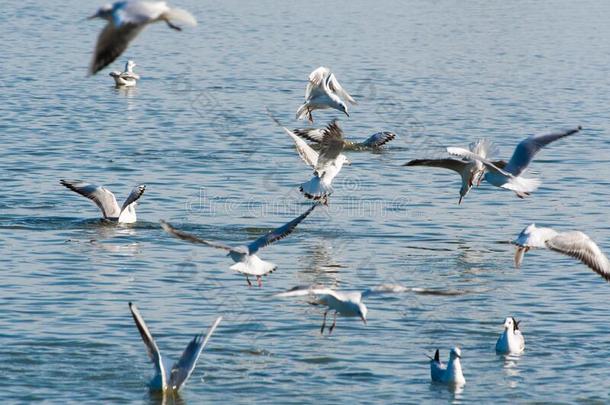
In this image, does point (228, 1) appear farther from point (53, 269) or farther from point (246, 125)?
point (53, 269)

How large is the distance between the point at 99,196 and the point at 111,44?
835 cm

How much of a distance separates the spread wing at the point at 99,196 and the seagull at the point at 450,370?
7321 millimetres

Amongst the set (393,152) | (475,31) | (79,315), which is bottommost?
(79,315)

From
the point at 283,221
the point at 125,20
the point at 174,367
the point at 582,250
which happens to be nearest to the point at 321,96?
the point at 283,221

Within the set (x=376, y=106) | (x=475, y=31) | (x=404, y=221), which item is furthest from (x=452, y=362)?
(x=475, y=31)

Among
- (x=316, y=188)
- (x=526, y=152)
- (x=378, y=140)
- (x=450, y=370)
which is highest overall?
(x=526, y=152)

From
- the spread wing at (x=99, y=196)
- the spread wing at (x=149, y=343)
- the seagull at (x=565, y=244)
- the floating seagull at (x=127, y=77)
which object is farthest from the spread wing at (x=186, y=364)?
the floating seagull at (x=127, y=77)

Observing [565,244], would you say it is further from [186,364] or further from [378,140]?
[378,140]

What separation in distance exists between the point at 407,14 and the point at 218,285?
110ft

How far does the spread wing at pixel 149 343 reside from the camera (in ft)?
38.5

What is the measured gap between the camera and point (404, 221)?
66.1 ft

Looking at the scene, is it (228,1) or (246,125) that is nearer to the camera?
(246,125)

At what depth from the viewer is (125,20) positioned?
10727 mm

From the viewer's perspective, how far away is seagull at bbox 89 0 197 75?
10.6m
